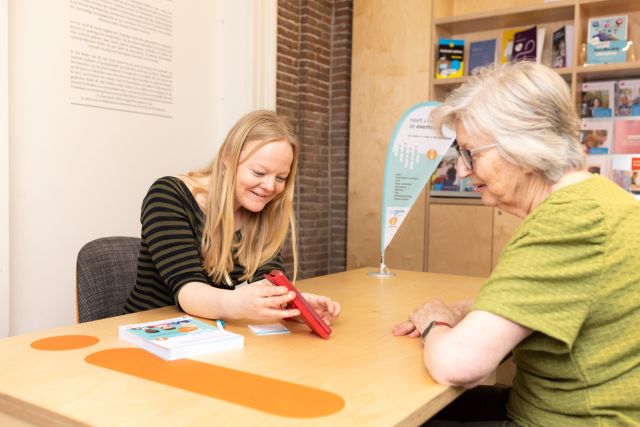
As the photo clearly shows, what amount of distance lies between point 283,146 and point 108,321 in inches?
32.2

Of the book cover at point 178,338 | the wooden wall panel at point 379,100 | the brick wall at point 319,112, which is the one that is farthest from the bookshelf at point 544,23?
the book cover at point 178,338

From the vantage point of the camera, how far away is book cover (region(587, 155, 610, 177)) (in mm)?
4113

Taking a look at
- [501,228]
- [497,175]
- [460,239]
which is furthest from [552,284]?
[460,239]

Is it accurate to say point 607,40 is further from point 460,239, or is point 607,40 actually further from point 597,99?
point 460,239

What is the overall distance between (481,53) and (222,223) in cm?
330

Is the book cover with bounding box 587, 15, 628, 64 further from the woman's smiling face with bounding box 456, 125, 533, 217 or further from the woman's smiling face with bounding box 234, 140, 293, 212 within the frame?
the woman's smiling face with bounding box 456, 125, 533, 217

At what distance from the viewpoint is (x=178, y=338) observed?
145cm

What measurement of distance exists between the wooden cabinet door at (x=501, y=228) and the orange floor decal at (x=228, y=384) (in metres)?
3.28

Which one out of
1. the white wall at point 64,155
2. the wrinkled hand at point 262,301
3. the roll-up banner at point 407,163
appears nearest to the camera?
the wrinkled hand at point 262,301

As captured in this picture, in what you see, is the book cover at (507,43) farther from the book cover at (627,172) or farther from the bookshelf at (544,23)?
the book cover at (627,172)

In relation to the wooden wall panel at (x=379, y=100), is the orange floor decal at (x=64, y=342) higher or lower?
lower

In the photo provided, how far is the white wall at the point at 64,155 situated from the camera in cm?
294

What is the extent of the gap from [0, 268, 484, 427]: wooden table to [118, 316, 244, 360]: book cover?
0.09 ft

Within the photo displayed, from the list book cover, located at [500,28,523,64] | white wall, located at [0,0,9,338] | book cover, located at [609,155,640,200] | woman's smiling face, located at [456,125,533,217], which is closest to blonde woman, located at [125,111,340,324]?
woman's smiling face, located at [456,125,533,217]
